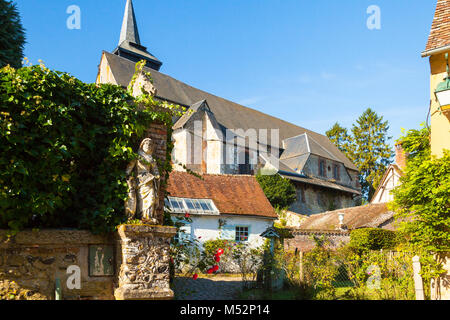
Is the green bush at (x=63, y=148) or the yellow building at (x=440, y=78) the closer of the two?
the green bush at (x=63, y=148)

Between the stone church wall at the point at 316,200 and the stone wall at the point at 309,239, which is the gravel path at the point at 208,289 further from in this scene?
the stone church wall at the point at 316,200

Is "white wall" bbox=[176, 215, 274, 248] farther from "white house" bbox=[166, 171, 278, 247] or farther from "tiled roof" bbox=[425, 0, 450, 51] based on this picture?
"tiled roof" bbox=[425, 0, 450, 51]

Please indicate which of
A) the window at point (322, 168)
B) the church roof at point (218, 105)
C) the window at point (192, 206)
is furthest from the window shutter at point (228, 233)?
the window at point (322, 168)

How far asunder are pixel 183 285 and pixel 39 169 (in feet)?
23.1

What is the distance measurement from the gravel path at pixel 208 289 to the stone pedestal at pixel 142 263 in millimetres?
4342

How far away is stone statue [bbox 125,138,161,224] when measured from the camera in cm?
628

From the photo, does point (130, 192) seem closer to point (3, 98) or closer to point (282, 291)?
point (3, 98)

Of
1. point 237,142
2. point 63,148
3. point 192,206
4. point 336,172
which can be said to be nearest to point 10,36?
point 192,206

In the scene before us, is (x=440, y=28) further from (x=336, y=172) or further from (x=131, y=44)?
(x=131, y=44)

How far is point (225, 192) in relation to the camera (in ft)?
70.7

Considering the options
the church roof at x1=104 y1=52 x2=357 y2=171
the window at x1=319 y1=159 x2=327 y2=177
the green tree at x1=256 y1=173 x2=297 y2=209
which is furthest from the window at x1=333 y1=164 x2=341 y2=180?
the green tree at x1=256 y1=173 x2=297 y2=209

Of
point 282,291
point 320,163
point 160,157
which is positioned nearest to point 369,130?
point 320,163

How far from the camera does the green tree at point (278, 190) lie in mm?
32094

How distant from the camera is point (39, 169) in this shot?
5.71 meters
